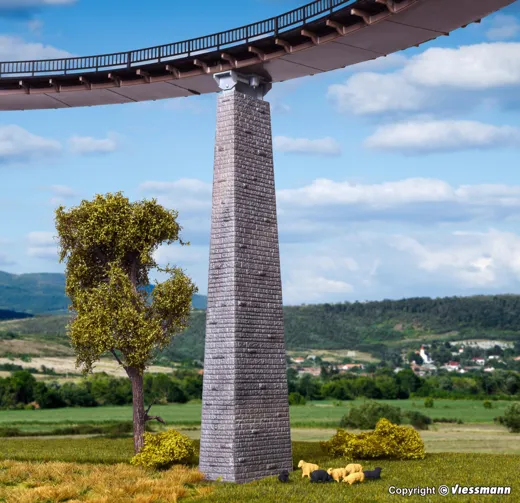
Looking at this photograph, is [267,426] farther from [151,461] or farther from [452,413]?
[452,413]

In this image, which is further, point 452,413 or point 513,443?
point 452,413

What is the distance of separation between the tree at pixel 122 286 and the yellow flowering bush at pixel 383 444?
7.04m

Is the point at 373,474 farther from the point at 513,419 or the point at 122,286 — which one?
the point at 513,419

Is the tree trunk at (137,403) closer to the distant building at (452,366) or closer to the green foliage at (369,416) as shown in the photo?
the green foliage at (369,416)

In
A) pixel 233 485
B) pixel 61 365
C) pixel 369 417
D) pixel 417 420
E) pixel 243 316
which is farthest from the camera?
pixel 61 365

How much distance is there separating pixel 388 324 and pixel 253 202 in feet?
408

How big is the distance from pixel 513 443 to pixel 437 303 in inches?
4397

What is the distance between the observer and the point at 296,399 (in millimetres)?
71562

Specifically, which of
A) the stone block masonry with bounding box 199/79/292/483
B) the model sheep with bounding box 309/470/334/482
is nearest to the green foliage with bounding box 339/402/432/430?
the stone block masonry with bounding box 199/79/292/483

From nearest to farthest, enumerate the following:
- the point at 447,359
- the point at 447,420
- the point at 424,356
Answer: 1. the point at 447,420
2. the point at 447,359
3. the point at 424,356

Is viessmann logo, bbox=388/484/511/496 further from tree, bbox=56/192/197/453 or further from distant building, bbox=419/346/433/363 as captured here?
distant building, bbox=419/346/433/363

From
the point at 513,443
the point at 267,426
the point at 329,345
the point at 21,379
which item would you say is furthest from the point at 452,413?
the point at 329,345

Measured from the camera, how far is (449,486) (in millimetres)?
19812

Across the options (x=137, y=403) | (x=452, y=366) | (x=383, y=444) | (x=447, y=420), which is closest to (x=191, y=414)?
(x=447, y=420)
